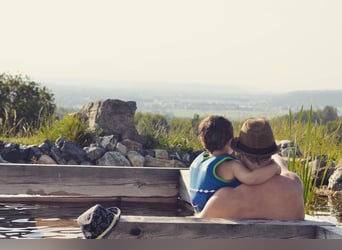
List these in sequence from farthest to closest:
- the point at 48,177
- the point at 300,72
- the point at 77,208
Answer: the point at 300,72 < the point at 77,208 < the point at 48,177

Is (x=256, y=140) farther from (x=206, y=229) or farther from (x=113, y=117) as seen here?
(x=113, y=117)

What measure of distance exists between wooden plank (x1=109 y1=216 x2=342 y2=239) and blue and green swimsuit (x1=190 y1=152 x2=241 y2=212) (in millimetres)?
307

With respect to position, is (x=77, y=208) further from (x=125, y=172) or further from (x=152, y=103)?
(x=152, y=103)

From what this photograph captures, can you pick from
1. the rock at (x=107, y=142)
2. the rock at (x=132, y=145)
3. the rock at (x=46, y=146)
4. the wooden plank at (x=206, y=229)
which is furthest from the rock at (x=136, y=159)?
the wooden plank at (x=206, y=229)

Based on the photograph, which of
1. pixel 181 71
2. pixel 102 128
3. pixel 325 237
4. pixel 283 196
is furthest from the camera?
pixel 181 71

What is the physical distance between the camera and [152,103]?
30.9m

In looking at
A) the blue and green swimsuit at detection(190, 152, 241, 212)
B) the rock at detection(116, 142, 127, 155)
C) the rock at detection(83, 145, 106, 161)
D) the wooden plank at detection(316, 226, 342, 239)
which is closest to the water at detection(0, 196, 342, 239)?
the blue and green swimsuit at detection(190, 152, 241, 212)

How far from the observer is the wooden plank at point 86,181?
5.25 m

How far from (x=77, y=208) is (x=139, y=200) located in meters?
0.47

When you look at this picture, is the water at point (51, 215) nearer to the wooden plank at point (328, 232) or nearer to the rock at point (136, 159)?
the wooden plank at point (328, 232)

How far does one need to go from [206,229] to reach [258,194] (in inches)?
15.9

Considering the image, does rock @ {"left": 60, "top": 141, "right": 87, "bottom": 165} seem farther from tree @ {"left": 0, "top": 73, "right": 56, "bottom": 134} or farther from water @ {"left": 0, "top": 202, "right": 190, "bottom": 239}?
tree @ {"left": 0, "top": 73, "right": 56, "bottom": 134}

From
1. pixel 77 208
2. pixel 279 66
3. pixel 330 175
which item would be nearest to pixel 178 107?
pixel 279 66

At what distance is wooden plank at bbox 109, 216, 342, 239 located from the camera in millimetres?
3520
